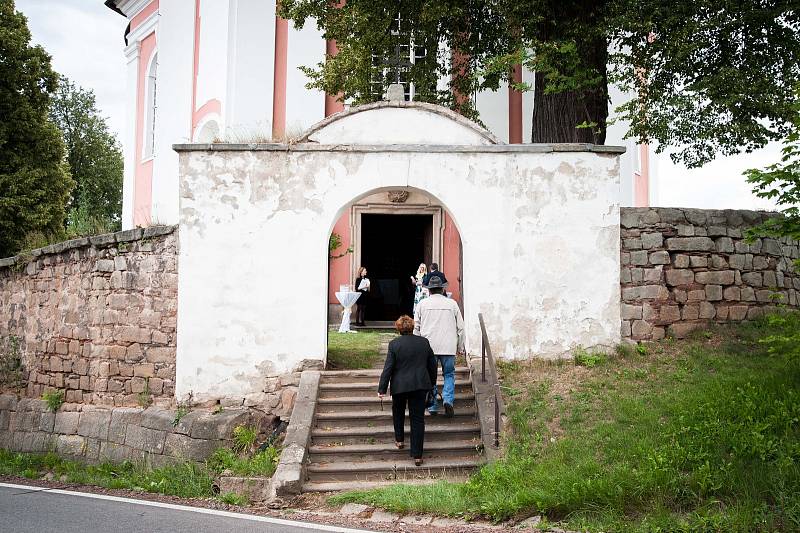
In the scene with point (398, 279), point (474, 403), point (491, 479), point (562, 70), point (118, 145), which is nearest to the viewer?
point (491, 479)

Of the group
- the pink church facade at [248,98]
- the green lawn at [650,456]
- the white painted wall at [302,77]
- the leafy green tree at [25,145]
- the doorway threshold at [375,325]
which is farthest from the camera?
the leafy green tree at [25,145]

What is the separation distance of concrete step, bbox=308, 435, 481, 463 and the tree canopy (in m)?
5.76

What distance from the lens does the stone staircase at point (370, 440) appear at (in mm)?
8523

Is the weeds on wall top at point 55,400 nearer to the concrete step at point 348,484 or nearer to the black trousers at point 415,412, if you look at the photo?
the concrete step at point 348,484

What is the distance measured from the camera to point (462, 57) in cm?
1664

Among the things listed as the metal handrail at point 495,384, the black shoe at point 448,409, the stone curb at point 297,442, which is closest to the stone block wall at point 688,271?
the metal handrail at point 495,384

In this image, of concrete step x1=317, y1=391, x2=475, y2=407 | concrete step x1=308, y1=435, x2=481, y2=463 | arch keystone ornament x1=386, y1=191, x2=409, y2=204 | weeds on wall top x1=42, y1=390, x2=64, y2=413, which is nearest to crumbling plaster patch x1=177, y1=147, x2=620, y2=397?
concrete step x1=317, y1=391, x2=475, y2=407

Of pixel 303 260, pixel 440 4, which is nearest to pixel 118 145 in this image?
pixel 440 4

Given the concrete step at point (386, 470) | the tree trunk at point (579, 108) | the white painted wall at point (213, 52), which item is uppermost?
the white painted wall at point (213, 52)

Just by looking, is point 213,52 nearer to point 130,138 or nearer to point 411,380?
point 130,138

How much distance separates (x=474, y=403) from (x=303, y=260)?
10.3ft

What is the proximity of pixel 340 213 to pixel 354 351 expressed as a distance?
276 cm

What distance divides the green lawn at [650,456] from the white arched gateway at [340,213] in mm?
1515

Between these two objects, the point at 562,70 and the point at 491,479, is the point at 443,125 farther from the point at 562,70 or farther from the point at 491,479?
the point at 491,479
